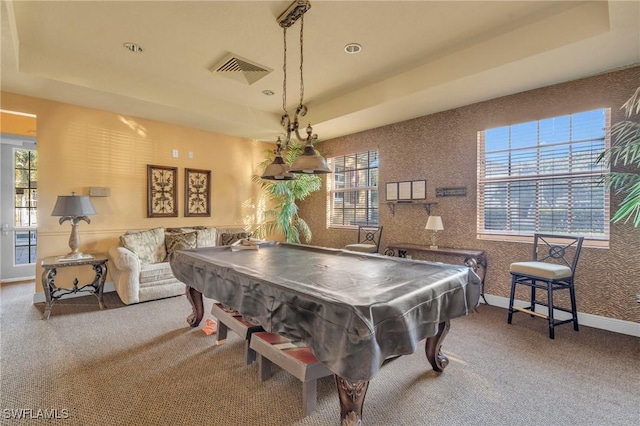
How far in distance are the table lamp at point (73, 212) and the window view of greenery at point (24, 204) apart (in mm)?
1812

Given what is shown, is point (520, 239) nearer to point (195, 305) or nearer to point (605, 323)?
point (605, 323)

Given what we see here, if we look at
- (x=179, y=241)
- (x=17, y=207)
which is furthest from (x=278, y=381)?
(x=17, y=207)

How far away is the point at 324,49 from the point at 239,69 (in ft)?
3.57

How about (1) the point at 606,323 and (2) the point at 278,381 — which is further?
(1) the point at 606,323

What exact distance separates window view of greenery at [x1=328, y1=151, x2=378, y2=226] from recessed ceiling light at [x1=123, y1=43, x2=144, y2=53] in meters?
3.64

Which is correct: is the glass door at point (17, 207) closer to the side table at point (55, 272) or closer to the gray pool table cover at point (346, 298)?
the side table at point (55, 272)

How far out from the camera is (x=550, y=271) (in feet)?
9.46

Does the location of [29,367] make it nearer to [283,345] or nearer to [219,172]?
[283,345]

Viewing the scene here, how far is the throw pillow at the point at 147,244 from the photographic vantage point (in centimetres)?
418

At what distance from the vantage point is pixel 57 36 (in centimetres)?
293

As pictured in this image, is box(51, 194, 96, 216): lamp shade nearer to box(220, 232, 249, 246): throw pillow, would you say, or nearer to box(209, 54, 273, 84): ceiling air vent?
box(220, 232, 249, 246): throw pillow

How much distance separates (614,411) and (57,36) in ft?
17.6

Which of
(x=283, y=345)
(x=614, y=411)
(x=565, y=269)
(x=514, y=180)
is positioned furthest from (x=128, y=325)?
(x=514, y=180)

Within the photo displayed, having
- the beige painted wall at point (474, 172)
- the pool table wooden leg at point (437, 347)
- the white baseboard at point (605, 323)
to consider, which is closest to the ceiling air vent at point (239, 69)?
the beige painted wall at point (474, 172)
